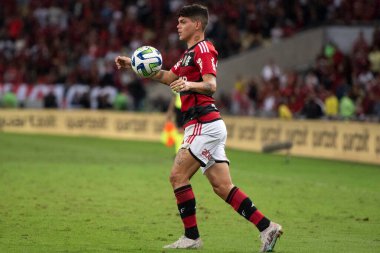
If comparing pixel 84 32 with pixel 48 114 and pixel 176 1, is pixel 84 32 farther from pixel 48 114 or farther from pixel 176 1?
pixel 48 114

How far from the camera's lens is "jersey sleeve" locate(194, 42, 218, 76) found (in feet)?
30.8

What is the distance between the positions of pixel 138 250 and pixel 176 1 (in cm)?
3102

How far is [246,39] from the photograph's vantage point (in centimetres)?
3572

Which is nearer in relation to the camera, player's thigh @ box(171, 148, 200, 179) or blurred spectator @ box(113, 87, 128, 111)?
player's thigh @ box(171, 148, 200, 179)

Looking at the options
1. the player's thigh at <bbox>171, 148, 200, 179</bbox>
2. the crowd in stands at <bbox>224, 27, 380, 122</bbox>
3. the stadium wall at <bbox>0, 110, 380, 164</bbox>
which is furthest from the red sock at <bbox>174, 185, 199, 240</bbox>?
the crowd in stands at <bbox>224, 27, 380, 122</bbox>

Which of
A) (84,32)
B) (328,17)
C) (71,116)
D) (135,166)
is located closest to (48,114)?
(71,116)

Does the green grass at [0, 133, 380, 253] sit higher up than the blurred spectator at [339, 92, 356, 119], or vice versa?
the blurred spectator at [339, 92, 356, 119]

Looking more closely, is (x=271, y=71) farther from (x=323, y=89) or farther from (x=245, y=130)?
(x=245, y=130)

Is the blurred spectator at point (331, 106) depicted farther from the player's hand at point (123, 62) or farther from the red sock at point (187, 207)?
the red sock at point (187, 207)

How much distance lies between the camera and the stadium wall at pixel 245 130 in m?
22.8

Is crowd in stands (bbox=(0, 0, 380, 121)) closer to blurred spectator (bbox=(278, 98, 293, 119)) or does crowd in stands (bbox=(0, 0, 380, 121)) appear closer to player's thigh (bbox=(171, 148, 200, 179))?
blurred spectator (bbox=(278, 98, 293, 119))

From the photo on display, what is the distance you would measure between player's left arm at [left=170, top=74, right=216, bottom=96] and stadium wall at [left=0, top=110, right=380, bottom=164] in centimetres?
1318

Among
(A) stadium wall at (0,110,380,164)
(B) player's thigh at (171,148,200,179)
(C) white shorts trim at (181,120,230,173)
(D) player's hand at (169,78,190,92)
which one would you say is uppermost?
(D) player's hand at (169,78,190,92)

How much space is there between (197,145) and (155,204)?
15.8 ft
